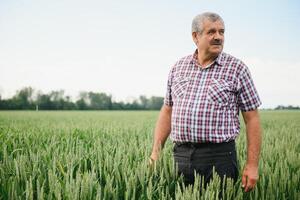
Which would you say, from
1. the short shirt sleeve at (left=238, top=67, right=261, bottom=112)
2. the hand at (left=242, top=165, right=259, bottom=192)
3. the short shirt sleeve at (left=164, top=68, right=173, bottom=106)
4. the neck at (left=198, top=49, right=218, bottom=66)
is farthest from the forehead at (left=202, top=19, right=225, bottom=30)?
the hand at (left=242, top=165, right=259, bottom=192)

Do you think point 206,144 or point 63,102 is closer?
point 206,144

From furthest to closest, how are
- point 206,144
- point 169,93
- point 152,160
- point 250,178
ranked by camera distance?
point 169,93 < point 152,160 < point 206,144 < point 250,178

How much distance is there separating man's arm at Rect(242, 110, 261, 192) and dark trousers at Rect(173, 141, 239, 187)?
138 millimetres

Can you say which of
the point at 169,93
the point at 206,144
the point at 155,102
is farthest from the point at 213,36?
the point at 155,102

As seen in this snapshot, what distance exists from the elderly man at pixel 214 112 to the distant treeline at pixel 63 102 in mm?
64323

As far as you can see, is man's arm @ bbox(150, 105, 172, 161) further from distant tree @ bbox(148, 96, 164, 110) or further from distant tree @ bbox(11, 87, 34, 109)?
distant tree @ bbox(148, 96, 164, 110)

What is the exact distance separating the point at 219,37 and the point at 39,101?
238 feet

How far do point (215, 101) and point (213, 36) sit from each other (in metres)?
0.50

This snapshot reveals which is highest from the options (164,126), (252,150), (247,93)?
(247,93)

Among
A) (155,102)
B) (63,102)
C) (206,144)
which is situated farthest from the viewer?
(155,102)

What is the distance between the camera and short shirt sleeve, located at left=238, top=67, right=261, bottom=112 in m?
2.61

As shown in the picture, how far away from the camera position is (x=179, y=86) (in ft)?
9.43

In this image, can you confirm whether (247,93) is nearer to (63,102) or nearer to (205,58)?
(205,58)

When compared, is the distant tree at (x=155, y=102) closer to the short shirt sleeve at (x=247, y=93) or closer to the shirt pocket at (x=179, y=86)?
the shirt pocket at (x=179, y=86)
